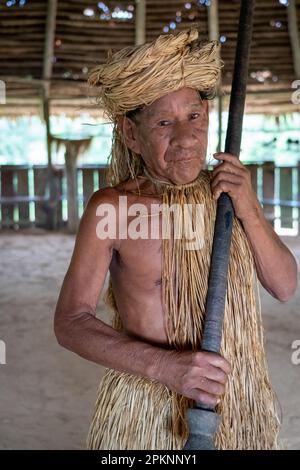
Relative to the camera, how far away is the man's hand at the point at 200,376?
3.88ft

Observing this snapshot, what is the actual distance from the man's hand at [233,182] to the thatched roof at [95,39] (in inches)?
293

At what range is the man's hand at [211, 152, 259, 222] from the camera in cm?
136

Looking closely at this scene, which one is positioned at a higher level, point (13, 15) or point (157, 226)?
point (13, 15)

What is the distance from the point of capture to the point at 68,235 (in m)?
8.81

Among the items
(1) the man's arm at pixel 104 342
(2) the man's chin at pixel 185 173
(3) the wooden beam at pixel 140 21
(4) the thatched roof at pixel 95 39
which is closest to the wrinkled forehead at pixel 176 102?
(2) the man's chin at pixel 185 173

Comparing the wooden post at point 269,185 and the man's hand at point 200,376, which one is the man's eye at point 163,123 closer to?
the man's hand at point 200,376

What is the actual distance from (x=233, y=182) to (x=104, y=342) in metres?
0.43

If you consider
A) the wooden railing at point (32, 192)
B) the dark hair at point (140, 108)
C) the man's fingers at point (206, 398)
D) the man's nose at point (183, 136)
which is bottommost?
the wooden railing at point (32, 192)

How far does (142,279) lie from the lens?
59.1 inches

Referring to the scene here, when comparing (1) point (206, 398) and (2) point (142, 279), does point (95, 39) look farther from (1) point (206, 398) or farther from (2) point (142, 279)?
(1) point (206, 398)

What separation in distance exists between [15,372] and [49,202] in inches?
219
